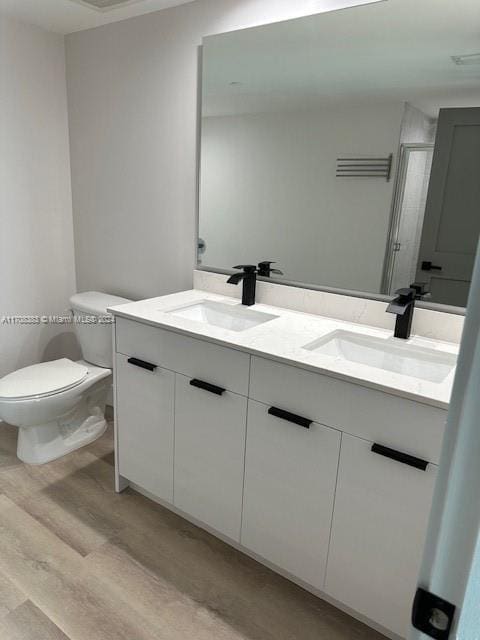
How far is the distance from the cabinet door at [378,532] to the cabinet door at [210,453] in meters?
0.39

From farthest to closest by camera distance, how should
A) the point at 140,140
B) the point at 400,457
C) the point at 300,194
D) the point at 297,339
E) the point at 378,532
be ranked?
the point at 140,140 → the point at 300,194 → the point at 297,339 → the point at 378,532 → the point at 400,457

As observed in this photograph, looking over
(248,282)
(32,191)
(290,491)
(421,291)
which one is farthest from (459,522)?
(32,191)

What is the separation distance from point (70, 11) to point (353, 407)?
230cm

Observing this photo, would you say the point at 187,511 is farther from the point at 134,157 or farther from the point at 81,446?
the point at 134,157

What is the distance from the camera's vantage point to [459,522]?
41 centimetres

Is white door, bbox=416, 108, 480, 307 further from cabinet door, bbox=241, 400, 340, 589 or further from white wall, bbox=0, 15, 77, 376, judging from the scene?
white wall, bbox=0, 15, 77, 376

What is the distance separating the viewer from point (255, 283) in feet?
6.95

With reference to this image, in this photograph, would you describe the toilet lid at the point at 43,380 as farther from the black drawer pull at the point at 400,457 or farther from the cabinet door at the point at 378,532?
the black drawer pull at the point at 400,457

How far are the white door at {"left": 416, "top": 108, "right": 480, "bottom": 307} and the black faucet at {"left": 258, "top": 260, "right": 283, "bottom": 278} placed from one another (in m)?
0.64

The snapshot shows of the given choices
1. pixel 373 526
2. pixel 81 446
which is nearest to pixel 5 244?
pixel 81 446

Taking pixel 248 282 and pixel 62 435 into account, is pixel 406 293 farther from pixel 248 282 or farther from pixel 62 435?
pixel 62 435

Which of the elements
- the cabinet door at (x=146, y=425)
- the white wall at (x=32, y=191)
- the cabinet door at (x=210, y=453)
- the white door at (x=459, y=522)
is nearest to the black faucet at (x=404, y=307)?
the cabinet door at (x=210, y=453)

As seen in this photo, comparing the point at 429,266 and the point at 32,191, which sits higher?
the point at 32,191

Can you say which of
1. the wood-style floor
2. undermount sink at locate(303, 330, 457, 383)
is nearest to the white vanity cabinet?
the wood-style floor
